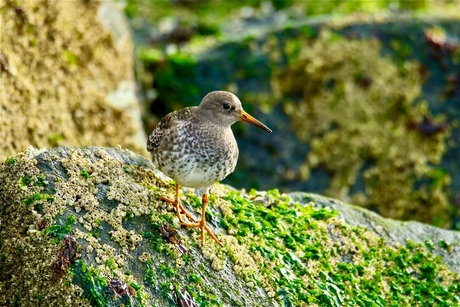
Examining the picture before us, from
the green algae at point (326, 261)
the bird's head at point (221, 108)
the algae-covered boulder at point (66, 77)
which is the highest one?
the algae-covered boulder at point (66, 77)

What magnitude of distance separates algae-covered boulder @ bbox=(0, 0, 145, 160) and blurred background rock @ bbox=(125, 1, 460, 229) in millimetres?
954

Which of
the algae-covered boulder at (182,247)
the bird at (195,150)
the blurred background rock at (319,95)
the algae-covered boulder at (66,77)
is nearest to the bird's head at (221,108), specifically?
the bird at (195,150)

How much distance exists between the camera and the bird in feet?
19.3

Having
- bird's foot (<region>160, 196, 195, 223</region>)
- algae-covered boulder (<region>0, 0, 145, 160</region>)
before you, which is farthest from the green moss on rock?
bird's foot (<region>160, 196, 195, 223</region>)

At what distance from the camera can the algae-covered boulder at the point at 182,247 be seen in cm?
501

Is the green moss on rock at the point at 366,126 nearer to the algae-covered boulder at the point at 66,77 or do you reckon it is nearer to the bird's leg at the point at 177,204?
the algae-covered boulder at the point at 66,77

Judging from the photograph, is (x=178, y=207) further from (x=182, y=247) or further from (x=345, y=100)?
(x=345, y=100)

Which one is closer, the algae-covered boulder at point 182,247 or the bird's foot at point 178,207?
the algae-covered boulder at point 182,247

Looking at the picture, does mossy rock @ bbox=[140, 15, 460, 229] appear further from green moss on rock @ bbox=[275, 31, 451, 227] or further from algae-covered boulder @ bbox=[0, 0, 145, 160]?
algae-covered boulder @ bbox=[0, 0, 145, 160]

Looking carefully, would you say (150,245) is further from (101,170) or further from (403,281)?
(403,281)

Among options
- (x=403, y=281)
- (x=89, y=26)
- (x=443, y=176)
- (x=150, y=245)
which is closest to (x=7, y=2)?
(x=89, y=26)

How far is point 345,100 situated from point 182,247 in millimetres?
6049

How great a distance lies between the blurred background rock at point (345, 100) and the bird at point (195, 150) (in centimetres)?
432

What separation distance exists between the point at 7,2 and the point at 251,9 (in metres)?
7.74
